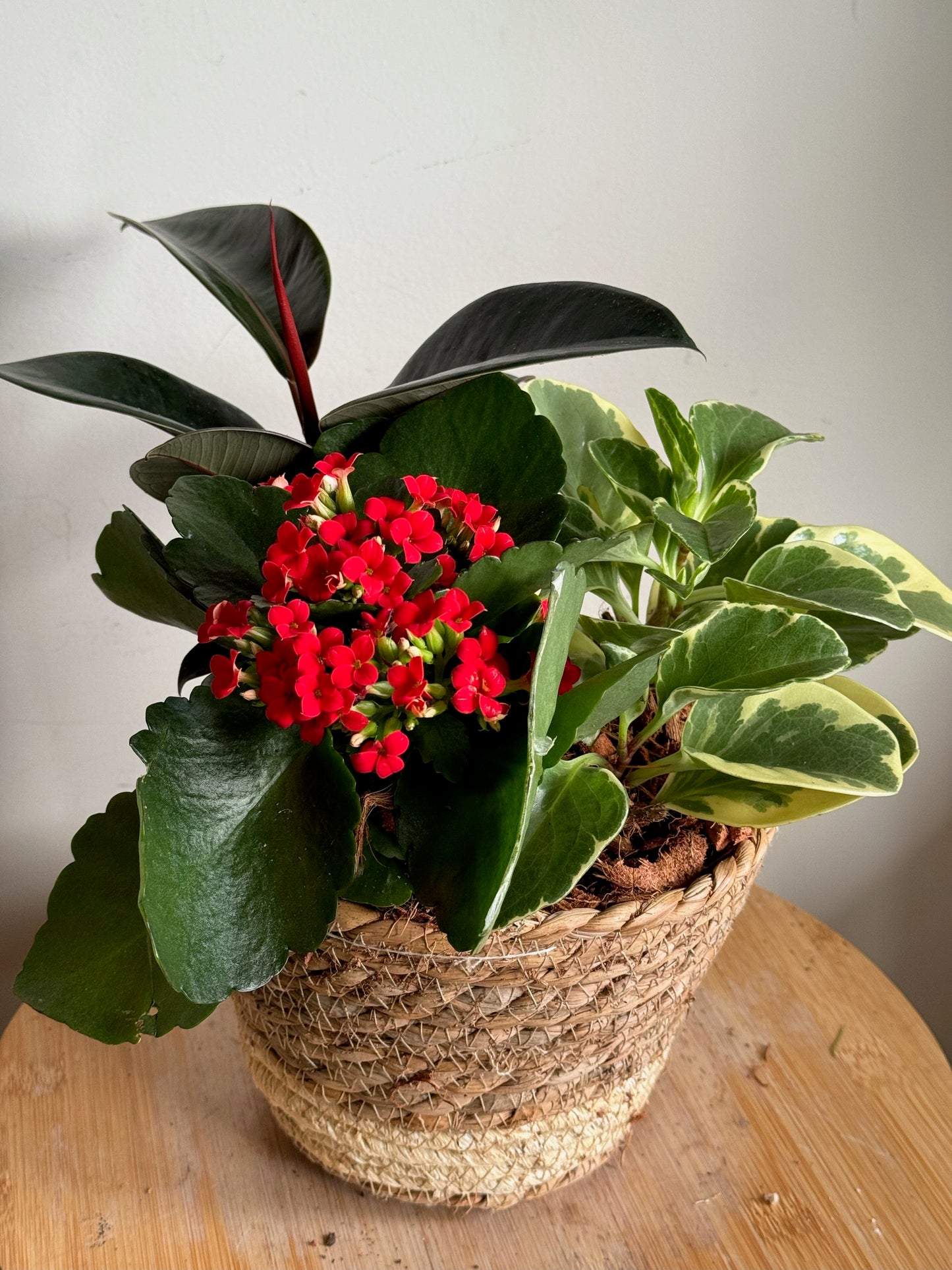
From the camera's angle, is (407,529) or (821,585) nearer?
(407,529)

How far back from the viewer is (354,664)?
0.45 m

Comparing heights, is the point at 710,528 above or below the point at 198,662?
above

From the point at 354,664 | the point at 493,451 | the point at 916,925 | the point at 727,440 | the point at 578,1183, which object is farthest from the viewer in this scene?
the point at 916,925

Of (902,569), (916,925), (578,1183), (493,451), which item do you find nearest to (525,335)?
(493,451)

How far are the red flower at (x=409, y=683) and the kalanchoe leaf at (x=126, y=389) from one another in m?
0.20

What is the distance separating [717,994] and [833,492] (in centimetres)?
48

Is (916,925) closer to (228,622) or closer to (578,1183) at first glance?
(578,1183)

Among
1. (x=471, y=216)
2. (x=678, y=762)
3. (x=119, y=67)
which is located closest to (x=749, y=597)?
(x=678, y=762)

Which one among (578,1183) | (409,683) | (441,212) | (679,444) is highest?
(441,212)

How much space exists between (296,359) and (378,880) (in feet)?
0.99

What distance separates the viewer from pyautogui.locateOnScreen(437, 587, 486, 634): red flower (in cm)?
46

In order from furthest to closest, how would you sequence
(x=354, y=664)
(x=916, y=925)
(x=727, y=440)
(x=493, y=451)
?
1. (x=916, y=925)
2. (x=727, y=440)
3. (x=493, y=451)
4. (x=354, y=664)

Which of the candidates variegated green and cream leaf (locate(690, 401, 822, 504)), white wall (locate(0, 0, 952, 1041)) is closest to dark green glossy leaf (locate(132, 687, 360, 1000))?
variegated green and cream leaf (locate(690, 401, 822, 504))

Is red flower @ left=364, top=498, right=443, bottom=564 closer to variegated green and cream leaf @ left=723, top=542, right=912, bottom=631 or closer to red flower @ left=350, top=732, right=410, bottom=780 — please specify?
red flower @ left=350, top=732, right=410, bottom=780
